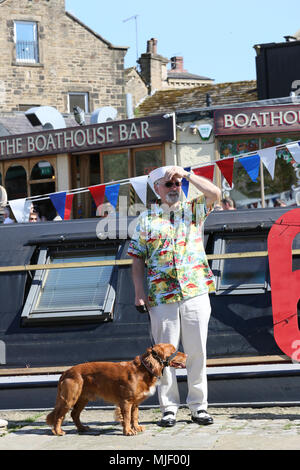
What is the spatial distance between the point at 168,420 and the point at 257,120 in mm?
12122

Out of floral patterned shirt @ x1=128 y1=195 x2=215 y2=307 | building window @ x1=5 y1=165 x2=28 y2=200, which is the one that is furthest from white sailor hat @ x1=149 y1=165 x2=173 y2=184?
building window @ x1=5 y1=165 x2=28 y2=200

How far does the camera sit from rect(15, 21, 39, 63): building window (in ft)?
113

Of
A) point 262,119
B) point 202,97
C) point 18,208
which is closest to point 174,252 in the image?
point 18,208

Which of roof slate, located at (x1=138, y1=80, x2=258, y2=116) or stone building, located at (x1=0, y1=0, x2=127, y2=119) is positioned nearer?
roof slate, located at (x1=138, y1=80, x2=258, y2=116)

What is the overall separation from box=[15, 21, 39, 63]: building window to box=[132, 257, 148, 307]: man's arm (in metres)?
29.9

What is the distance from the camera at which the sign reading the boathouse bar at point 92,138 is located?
1772 cm

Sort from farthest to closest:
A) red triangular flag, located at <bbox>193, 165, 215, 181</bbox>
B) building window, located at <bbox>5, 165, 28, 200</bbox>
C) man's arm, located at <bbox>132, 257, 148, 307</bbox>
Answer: building window, located at <bbox>5, 165, 28, 200</bbox>
red triangular flag, located at <bbox>193, 165, 215, 181</bbox>
man's arm, located at <bbox>132, 257, 148, 307</bbox>

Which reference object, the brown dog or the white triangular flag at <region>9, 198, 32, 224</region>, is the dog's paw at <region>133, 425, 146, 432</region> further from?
the white triangular flag at <region>9, 198, 32, 224</region>

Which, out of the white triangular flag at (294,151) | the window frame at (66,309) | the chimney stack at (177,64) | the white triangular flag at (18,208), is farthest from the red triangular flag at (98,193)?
the chimney stack at (177,64)

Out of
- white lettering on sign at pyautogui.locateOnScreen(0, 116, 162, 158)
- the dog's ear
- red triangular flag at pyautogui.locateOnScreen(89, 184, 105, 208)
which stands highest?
white lettering on sign at pyautogui.locateOnScreen(0, 116, 162, 158)

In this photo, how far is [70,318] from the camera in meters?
6.96

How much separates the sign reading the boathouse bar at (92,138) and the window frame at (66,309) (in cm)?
1067

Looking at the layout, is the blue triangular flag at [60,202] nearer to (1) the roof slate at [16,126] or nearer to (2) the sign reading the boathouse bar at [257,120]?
(2) the sign reading the boathouse bar at [257,120]

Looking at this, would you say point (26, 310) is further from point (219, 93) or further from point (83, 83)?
point (83, 83)
